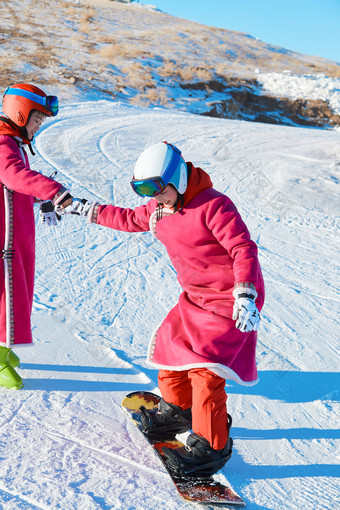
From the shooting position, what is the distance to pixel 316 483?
2248mm

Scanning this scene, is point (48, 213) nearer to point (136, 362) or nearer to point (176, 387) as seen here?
point (136, 362)

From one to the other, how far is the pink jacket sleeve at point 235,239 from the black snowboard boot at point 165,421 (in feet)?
2.78

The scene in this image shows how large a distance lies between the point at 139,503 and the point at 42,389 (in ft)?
3.25

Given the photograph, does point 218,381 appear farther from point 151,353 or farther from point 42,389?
point 42,389

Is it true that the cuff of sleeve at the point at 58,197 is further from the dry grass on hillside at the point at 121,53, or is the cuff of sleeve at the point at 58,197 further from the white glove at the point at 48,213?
the dry grass on hillside at the point at 121,53

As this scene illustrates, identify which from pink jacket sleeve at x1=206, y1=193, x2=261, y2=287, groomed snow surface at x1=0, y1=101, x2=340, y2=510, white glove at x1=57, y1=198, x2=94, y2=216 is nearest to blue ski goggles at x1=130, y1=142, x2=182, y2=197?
pink jacket sleeve at x1=206, y1=193, x2=261, y2=287

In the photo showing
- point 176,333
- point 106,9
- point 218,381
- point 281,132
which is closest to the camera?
point 218,381

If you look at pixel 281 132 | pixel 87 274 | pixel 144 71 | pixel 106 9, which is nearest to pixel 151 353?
pixel 87 274

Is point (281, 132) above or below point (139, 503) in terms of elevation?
above

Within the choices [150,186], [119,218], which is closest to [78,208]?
[119,218]

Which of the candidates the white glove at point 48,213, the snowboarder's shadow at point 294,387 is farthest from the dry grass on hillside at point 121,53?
the snowboarder's shadow at point 294,387

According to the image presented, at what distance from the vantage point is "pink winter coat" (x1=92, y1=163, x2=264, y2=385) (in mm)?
2088

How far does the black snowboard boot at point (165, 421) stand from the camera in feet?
8.09

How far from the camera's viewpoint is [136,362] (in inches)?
122
